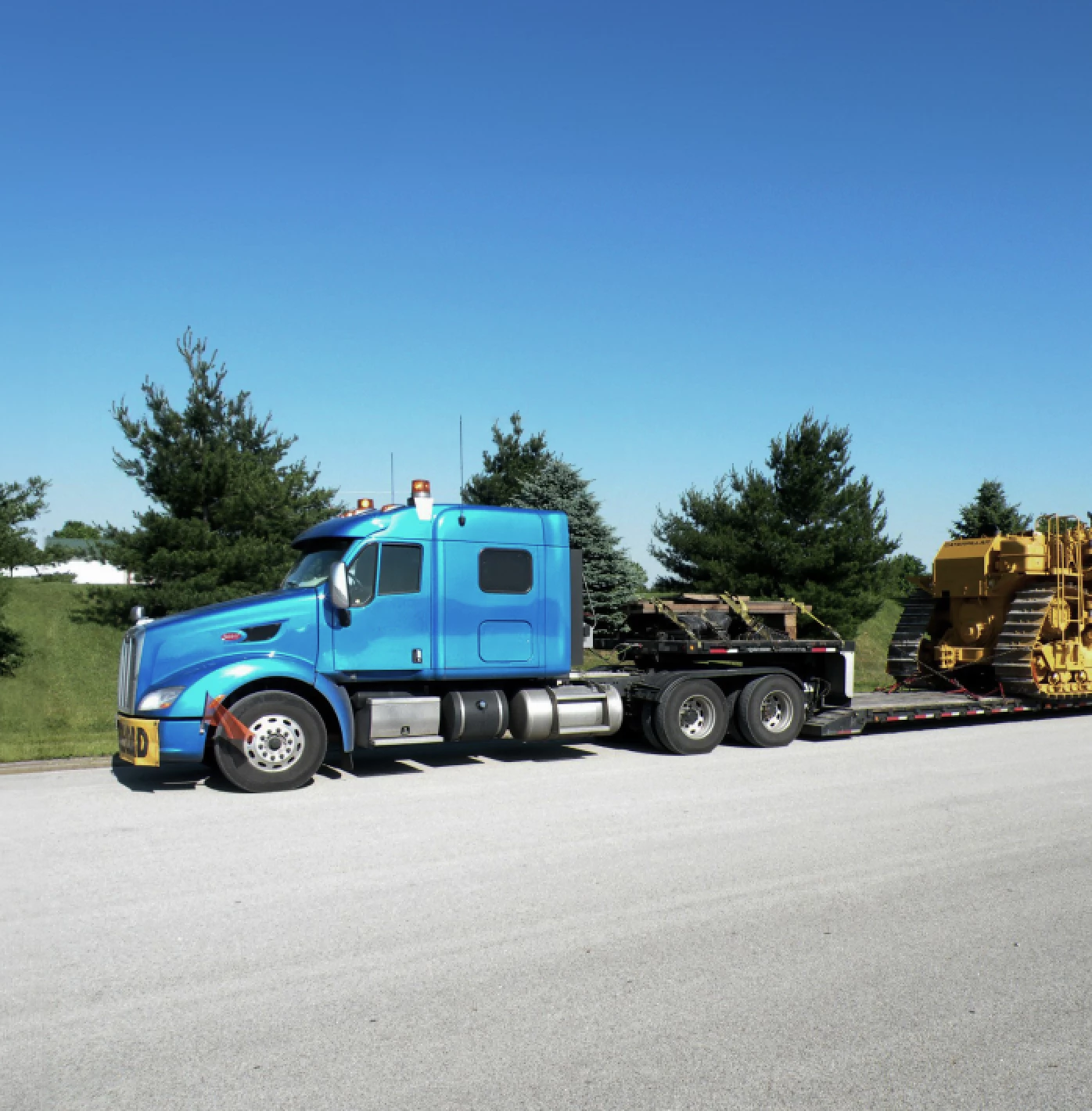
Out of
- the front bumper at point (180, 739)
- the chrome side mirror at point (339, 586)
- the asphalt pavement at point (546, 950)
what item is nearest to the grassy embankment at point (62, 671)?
the front bumper at point (180, 739)

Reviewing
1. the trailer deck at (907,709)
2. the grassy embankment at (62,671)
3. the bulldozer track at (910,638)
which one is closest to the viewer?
the trailer deck at (907,709)

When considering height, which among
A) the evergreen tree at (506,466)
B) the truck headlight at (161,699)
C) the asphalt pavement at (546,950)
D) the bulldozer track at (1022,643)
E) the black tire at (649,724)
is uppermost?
the evergreen tree at (506,466)

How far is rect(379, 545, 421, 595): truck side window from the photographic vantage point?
1080 cm

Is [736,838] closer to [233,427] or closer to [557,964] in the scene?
[557,964]

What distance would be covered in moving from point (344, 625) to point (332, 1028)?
6499 mm

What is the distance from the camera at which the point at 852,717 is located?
1354 cm

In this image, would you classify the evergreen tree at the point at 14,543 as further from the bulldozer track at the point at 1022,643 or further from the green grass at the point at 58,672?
the bulldozer track at the point at 1022,643

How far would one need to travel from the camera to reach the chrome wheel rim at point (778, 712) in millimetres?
13102

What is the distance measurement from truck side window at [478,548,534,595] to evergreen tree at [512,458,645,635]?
40.7 ft

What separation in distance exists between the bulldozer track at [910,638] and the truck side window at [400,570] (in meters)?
8.72

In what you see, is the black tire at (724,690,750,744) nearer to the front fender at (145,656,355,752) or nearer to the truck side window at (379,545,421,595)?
the truck side window at (379,545,421,595)

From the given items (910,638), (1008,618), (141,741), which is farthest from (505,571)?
(1008,618)

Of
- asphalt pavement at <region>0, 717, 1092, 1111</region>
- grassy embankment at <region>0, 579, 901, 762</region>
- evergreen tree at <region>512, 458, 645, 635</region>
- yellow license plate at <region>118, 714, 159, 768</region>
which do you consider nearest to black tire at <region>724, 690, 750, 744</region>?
grassy embankment at <region>0, 579, 901, 762</region>

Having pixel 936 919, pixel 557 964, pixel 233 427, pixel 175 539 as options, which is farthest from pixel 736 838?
pixel 233 427
